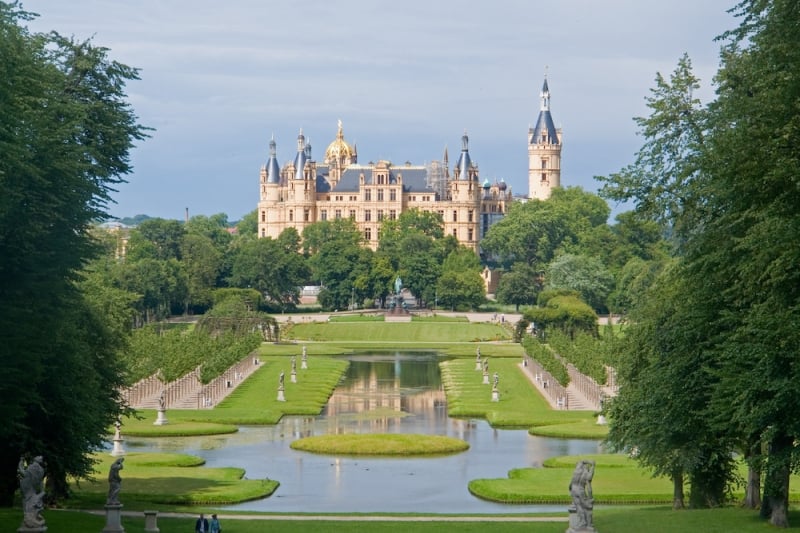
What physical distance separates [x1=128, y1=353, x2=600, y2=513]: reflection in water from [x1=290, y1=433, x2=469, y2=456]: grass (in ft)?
2.42

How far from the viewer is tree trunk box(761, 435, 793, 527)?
96.3ft

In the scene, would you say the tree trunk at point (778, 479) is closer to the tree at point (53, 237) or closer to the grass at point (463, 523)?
the grass at point (463, 523)

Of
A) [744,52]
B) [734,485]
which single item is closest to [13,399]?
[744,52]

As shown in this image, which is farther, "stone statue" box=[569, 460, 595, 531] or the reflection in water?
the reflection in water

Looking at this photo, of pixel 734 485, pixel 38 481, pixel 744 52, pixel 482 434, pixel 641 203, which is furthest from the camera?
pixel 482 434

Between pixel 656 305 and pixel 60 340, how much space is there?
46.4 ft

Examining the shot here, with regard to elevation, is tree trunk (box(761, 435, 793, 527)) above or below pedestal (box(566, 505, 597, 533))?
above

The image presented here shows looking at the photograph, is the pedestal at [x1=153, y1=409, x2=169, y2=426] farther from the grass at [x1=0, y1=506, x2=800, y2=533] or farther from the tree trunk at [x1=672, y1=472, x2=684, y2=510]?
the tree trunk at [x1=672, y1=472, x2=684, y2=510]

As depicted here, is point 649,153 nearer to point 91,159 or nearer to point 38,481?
point 91,159

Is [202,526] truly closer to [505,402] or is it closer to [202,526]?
[202,526]

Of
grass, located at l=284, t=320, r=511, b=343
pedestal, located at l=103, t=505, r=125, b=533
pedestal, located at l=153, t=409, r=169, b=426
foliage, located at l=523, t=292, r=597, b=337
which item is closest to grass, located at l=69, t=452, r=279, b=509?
pedestal, located at l=103, t=505, r=125, b=533

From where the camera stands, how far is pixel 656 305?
38469 mm

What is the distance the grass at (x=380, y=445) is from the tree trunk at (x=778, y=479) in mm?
22589

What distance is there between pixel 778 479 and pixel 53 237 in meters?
16.5
